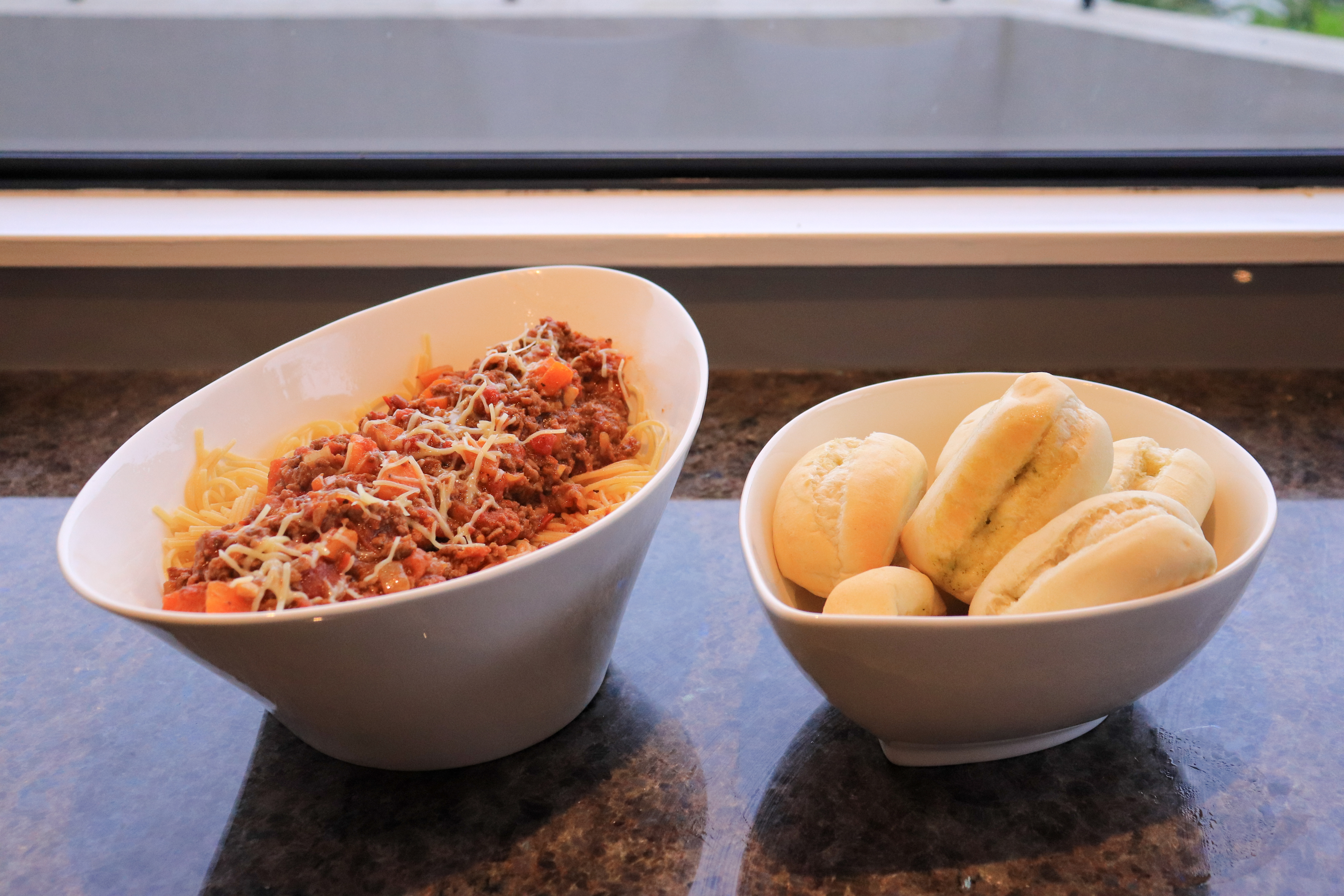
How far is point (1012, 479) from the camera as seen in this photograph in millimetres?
510

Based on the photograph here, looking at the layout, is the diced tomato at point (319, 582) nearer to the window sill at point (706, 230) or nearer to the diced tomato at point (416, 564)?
the diced tomato at point (416, 564)

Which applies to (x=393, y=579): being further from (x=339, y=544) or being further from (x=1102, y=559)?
(x=1102, y=559)

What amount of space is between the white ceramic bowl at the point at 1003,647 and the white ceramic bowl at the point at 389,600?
10 cm

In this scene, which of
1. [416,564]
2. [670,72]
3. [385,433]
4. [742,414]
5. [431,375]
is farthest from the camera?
[670,72]

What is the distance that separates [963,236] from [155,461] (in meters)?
0.82

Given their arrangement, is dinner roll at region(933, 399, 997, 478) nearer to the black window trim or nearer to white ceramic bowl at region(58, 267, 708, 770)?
white ceramic bowl at region(58, 267, 708, 770)

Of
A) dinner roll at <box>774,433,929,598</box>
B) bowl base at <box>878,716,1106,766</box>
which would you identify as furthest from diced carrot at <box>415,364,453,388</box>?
bowl base at <box>878,716,1106,766</box>

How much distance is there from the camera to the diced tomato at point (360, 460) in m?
0.60

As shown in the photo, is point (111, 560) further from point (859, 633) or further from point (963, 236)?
point (963, 236)

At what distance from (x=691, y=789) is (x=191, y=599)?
1.01ft

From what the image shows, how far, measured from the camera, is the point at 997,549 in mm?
515

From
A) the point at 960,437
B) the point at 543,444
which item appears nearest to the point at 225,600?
the point at 543,444

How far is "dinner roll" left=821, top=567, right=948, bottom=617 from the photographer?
1.58 feet

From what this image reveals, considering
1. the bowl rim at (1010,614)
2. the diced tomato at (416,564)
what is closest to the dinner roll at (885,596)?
the bowl rim at (1010,614)
